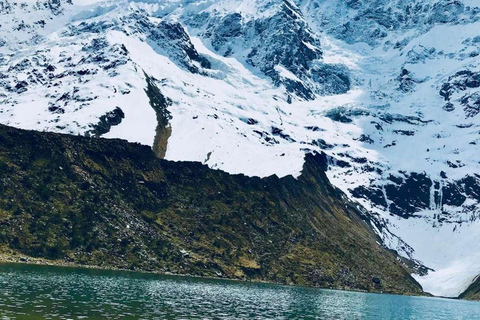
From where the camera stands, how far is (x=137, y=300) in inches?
4845

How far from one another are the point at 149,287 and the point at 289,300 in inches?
1528

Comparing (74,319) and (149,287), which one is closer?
(74,319)

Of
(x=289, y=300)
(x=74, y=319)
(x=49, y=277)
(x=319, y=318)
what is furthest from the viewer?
(x=289, y=300)

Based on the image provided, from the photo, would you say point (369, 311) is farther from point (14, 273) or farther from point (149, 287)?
point (14, 273)

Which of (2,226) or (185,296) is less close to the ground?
(2,226)

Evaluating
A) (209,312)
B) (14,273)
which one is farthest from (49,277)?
(209,312)

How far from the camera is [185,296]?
465 feet

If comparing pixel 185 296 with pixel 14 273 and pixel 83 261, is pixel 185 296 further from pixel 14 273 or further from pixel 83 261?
pixel 83 261

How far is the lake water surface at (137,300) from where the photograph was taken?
100 meters

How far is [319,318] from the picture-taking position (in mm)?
135000

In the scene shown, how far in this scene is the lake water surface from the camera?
3957 inches

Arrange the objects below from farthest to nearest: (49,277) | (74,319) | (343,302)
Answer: (343,302), (49,277), (74,319)

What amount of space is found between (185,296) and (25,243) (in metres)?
73.4

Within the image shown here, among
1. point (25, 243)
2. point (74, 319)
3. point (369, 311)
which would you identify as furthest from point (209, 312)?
point (25, 243)
